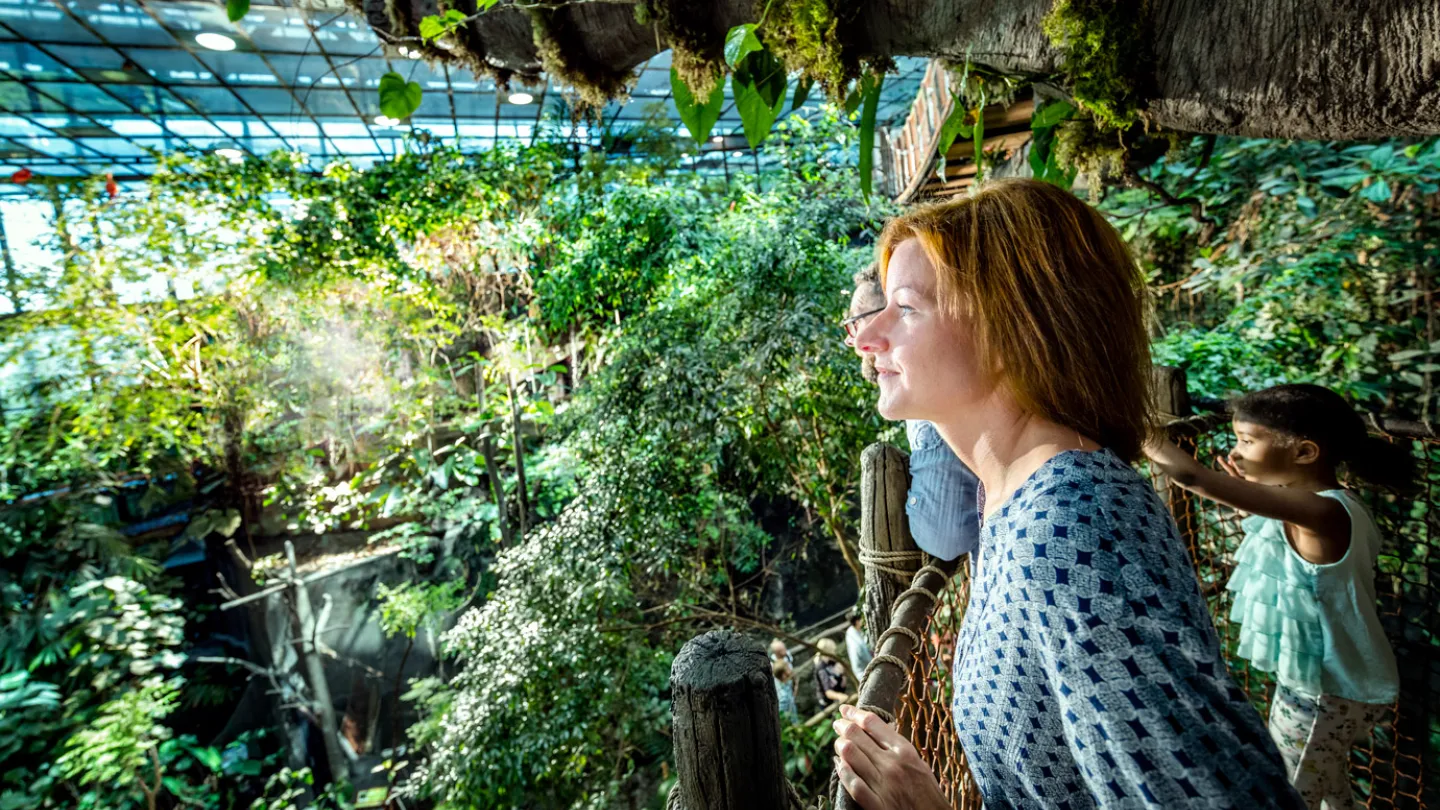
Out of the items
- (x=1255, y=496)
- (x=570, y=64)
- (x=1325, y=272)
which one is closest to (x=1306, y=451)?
(x=1255, y=496)

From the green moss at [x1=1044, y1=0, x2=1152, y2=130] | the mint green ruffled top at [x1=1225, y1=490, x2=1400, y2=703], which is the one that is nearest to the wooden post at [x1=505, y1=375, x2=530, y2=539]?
the mint green ruffled top at [x1=1225, y1=490, x2=1400, y2=703]

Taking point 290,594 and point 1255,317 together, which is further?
point 290,594

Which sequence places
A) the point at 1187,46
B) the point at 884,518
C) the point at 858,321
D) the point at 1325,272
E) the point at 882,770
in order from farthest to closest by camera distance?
the point at 1325,272
the point at 884,518
the point at 1187,46
the point at 858,321
the point at 882,770

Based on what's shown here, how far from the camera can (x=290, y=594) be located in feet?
21.6

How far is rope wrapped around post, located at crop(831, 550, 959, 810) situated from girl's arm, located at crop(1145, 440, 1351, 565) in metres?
0.67

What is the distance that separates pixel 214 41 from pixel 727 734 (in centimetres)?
703

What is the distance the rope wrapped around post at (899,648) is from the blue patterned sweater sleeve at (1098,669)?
17cm

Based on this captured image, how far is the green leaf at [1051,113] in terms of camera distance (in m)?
Result: 1.37

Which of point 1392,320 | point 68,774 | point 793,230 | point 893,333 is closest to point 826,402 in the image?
point 793,230

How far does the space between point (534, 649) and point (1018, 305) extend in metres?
3.13

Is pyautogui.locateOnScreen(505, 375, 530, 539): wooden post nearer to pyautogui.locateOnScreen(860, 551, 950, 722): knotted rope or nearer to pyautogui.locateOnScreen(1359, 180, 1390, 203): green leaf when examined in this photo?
pyautogui.locateOnScreen(860, 551, 950, 722): knotted rope

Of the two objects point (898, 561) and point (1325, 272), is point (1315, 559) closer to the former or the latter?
point (898, 561)

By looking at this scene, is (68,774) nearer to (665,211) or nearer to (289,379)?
(289,379)

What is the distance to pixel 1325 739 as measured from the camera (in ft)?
5.59
